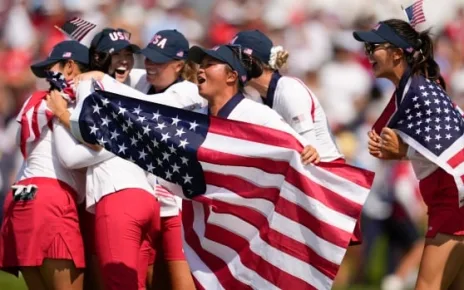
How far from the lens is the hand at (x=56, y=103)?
9164 mm

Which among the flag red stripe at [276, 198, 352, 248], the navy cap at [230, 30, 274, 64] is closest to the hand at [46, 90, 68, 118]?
the navy cap at [230, 30, 274, 64]

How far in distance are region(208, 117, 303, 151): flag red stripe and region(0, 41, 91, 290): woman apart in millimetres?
934

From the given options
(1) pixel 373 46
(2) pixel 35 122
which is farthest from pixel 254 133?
(2) pixel 35 122

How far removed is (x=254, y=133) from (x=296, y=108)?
107 cm

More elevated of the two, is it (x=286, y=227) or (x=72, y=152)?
(x=72, y=152)

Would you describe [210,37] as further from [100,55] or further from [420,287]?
[420,287]

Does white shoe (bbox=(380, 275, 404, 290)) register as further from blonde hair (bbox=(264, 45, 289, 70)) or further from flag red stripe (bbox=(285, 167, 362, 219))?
flag red stripe (bbox=(285, 167, 362, 219))

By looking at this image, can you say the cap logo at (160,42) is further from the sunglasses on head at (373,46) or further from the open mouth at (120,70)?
the sunglasses on head at (373,46)

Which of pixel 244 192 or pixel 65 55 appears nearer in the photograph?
pixel 244 192

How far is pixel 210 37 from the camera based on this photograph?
54.3 feet

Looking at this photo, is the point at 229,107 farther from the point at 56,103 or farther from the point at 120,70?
the point at 120,70

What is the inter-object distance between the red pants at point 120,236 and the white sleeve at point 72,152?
249 millimetres

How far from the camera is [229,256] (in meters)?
8.72

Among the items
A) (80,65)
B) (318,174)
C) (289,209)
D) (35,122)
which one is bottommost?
(289,209)
